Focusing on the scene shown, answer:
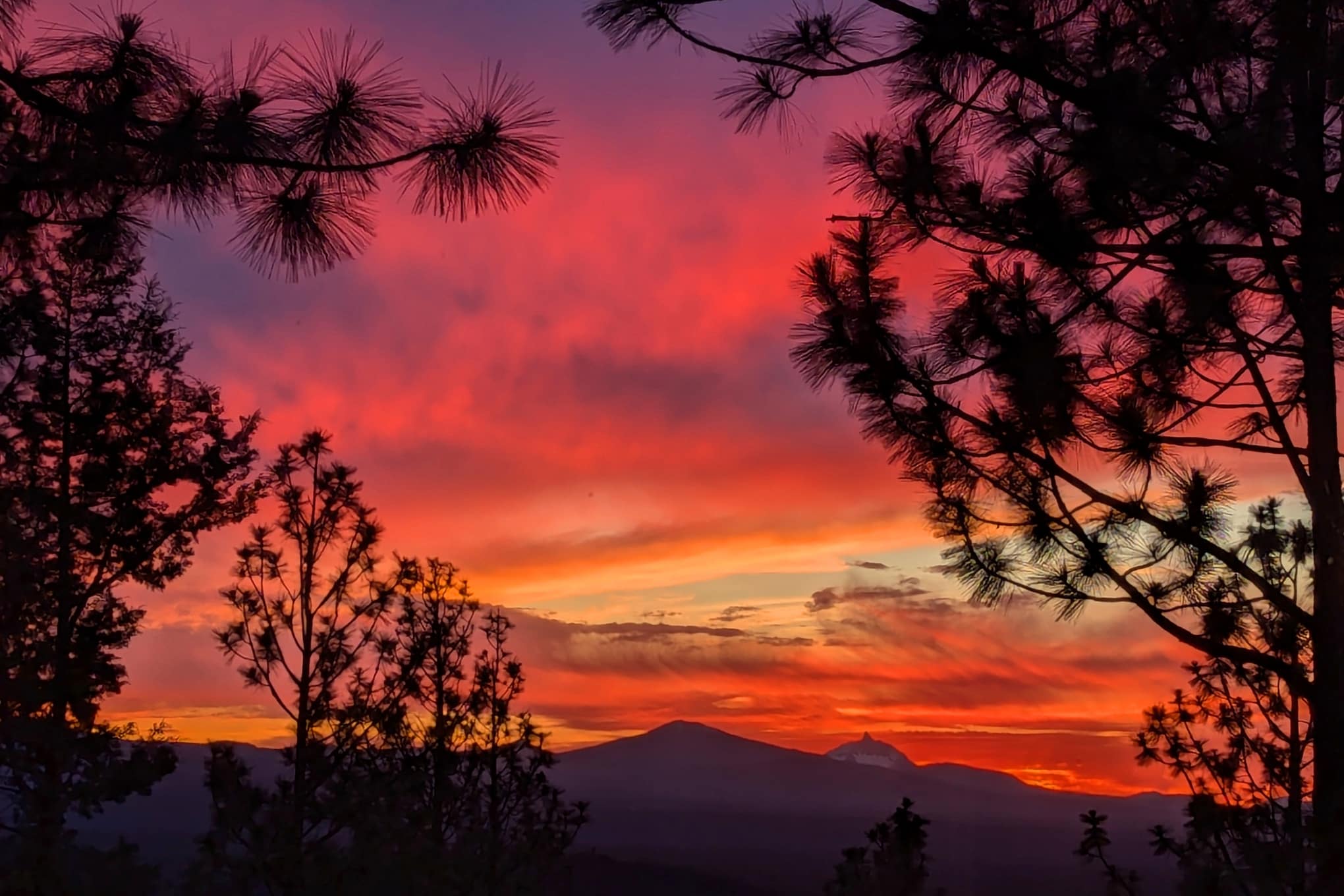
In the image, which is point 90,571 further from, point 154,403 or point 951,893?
point 951,893

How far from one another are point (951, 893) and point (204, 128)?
631 centimetres

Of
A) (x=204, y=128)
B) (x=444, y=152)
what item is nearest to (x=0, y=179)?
(x=204, y=128)

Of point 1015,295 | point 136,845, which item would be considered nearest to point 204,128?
point 136,845

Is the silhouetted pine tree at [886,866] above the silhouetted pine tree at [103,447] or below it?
below

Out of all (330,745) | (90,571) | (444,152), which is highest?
(444,152)

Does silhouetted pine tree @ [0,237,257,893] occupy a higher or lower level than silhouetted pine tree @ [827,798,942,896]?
higher

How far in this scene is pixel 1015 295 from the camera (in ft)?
28.6

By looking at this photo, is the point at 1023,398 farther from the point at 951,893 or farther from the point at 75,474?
the point at 75,474

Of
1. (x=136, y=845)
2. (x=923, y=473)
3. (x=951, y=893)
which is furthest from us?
(x=923, y=473)

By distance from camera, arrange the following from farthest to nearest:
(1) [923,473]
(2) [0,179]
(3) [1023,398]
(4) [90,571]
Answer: (4) [90,571] < (1) [923,473] < (3) [1023,398] < (2) [0,179]

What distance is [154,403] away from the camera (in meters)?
14.9

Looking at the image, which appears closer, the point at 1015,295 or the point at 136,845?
the point at 136,845

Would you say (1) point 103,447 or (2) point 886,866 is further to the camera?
(1) point 103,447

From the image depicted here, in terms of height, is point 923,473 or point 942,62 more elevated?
point 942,62
